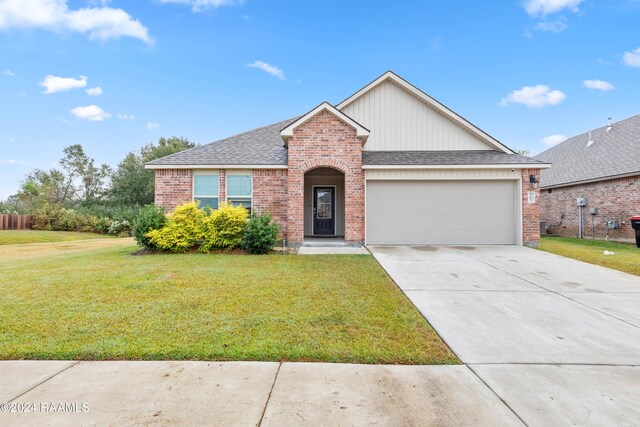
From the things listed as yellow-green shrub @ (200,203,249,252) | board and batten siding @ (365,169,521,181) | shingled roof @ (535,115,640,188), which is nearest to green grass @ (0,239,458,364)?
yellow-green shrub @ (200,203,249,252)

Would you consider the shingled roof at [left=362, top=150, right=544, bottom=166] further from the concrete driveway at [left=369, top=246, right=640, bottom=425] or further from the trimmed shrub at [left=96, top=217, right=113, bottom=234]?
the trimmed shrub at [left=96, top=217, right=113, bottom=234]

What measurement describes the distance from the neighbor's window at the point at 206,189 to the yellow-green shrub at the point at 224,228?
1666 millimetres

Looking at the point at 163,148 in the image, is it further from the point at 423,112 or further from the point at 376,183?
the point at 423,112

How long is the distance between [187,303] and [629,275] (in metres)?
9.83

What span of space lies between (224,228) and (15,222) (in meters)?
21.5

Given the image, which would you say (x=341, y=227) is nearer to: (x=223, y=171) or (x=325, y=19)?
(x=223, y=171)

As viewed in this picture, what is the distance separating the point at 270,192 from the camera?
11477 millimetres

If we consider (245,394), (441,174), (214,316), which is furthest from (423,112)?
(245,394)

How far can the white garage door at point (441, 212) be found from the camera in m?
11.6

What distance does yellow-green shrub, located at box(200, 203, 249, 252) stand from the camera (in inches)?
392

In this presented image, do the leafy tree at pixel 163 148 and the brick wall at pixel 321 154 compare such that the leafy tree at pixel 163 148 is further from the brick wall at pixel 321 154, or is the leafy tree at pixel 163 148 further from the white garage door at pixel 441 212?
the white garage door at pixel 441 212

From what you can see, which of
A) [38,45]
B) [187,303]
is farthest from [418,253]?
[38,45]

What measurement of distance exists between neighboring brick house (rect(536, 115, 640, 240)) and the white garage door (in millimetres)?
7056

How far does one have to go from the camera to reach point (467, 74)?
1989 cm
